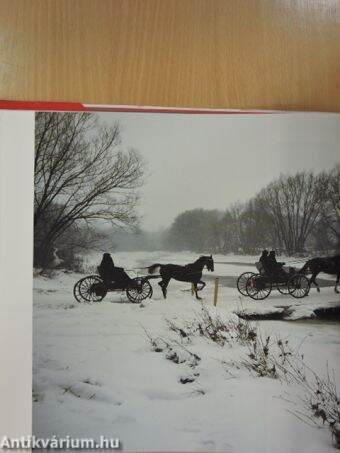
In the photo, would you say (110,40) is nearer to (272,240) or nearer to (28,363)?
(272,240)

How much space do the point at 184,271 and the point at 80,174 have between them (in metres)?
0.26

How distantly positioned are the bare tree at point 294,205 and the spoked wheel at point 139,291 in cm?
26

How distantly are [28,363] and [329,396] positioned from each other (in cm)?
55

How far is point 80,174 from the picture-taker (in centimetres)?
89

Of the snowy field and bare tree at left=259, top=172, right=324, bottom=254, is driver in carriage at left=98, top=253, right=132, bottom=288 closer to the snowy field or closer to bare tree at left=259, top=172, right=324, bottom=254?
the snowy field

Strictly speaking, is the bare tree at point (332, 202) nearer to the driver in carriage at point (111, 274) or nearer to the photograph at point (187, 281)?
the photograph at point (187, 281)

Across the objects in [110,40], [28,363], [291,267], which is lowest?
[28,363]

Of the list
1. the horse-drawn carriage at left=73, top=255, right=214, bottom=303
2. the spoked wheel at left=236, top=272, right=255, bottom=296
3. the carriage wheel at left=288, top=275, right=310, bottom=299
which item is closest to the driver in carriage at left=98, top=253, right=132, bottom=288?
the horse-drawn carriage at left=73, top=255, right=214, bottom=303

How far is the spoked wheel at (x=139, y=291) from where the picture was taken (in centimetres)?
88

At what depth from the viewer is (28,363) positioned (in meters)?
0.86

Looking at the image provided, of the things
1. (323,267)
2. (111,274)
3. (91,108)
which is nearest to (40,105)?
(91,108)

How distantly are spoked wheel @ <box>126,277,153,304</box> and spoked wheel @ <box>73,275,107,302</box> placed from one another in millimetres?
47

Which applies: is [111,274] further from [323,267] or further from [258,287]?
[323,267]

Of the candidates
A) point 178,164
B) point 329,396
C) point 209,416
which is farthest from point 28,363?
point 329,396
